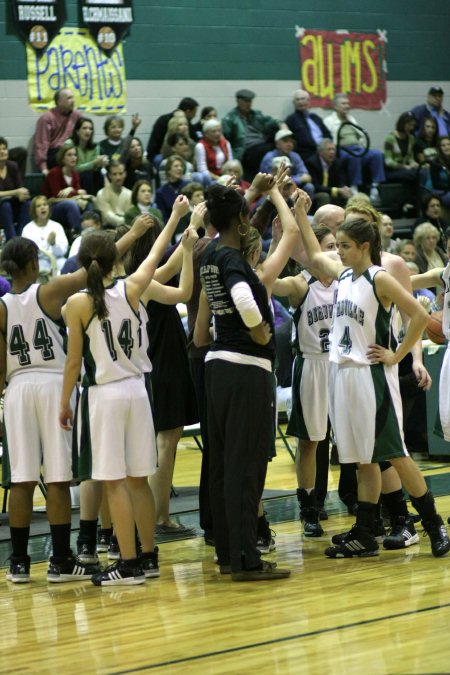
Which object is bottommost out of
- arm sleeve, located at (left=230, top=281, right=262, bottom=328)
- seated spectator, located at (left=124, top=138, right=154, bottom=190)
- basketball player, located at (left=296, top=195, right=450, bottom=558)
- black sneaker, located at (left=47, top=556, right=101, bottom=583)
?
black sneaker, located at (left=47, top=556, right=101, bottom=583)

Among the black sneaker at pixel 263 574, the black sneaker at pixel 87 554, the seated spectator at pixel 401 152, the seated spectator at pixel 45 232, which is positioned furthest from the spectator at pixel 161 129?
the black sneaker at pixel 263 574

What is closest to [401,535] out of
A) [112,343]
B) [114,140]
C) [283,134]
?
[112,343]

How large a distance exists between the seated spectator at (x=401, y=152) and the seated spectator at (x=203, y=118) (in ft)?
9.66

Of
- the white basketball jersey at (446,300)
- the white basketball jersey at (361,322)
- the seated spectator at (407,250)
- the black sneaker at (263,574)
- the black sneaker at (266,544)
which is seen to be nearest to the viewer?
the black sneaker at (263,574)

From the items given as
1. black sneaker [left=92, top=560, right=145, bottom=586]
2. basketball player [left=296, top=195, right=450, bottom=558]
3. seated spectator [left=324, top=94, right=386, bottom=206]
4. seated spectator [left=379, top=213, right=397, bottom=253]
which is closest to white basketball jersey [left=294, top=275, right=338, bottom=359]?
basketball player [left=296, top=195, right=450, bottom=558]

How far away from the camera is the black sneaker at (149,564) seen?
561 centimetres

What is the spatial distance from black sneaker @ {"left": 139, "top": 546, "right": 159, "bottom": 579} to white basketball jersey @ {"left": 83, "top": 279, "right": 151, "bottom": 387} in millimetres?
867

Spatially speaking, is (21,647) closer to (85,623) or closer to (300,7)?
(85,623)

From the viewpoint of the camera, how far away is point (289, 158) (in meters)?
15.1

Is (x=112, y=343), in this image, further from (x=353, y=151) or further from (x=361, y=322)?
(x=353, y=151)

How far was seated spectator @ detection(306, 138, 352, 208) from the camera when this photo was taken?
50.1ft

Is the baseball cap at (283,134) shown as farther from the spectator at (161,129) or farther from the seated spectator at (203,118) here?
the spectator at (161,129)

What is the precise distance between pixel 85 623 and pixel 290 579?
1.04 metres

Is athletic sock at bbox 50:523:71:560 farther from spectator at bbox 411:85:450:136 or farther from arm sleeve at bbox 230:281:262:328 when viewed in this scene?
spectator at bbox 411:85:450:136
